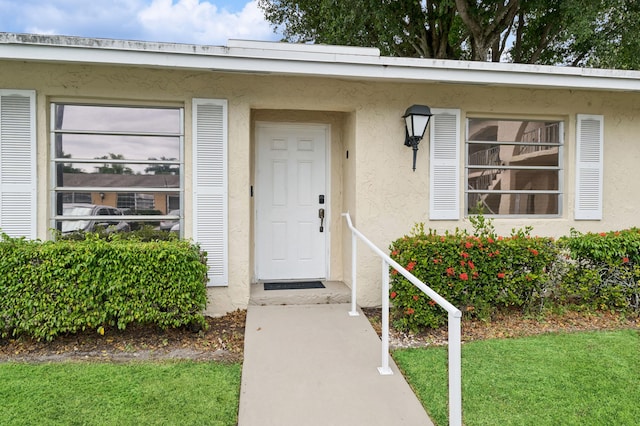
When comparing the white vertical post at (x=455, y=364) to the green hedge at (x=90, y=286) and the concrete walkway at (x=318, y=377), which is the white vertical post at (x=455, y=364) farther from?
the green hedge at (x=90, y=286)

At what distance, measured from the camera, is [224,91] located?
14.3 ft

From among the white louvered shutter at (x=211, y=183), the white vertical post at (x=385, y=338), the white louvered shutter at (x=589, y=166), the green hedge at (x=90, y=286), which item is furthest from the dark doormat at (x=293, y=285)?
the white louvered shutter at (x=589, y=166)

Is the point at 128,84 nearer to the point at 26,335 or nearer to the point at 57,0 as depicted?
the point at 26,335

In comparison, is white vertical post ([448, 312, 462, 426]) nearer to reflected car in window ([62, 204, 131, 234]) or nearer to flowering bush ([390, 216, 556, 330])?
flowering bush ([390, 216, 556, 330])

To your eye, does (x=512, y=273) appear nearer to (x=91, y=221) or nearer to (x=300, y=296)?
Result: (x=300, y=296)

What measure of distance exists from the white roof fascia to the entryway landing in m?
2.40

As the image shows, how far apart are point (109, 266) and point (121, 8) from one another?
1282cm

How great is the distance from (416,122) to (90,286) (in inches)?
143

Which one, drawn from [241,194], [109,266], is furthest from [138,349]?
[241,194]

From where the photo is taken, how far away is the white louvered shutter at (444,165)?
4.74 m

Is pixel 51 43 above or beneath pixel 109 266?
above

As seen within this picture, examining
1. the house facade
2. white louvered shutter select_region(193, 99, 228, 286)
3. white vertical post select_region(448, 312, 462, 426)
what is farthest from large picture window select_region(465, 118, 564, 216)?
white vertical post select_region(448, 312, 462, 426)

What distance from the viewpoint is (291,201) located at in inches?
199

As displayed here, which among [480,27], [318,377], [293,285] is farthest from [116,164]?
[480,27]
